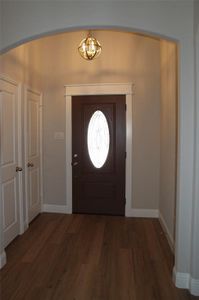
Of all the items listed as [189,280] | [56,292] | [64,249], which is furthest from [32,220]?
[189,280]

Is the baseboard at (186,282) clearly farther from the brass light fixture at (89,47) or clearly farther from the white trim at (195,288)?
the brass light fixture at (89,47)

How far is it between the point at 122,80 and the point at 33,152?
1929 mm

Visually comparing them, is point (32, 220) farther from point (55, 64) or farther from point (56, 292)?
point (55, 64)

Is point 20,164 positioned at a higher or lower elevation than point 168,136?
lower

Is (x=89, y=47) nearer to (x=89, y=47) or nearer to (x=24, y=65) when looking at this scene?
(x=89, y=47)

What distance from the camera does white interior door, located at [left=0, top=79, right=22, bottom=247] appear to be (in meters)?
2.78

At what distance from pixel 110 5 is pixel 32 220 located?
3259 millimetres

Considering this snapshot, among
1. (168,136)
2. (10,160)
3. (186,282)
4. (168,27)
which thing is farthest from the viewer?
(168,136)

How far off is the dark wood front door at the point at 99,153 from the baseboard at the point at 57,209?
0.15 m

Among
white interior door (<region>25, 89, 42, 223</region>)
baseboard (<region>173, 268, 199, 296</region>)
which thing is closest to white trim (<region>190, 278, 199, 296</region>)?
baseboard (<region>173, 268, 199, 296</region>)

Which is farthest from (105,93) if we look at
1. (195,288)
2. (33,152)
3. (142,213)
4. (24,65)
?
(195,288)

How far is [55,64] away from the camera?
13.2 feet

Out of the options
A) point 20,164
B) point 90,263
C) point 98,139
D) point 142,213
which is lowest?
point 90,263

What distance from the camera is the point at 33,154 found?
12.4ft
